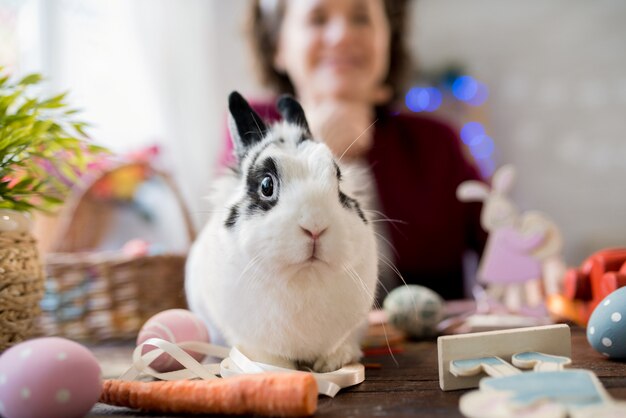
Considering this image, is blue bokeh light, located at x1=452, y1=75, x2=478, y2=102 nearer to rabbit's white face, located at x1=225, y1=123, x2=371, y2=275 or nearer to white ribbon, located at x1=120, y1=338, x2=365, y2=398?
rabbit's white face, located at x1=225, y1=123, x2=371, y2=275

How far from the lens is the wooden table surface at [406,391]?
0.63 m

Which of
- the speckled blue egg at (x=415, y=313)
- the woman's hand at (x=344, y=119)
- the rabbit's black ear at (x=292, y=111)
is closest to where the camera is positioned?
the rabbit's black ear at (x=292, y=111)

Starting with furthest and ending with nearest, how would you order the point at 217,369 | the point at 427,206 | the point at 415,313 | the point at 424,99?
the point at 424,99
the point at 427,206
the point at 415,313
the point at 217,369

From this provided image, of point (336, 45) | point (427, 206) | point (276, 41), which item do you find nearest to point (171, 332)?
point (336, 45)

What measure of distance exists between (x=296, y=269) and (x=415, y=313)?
17.2 inches

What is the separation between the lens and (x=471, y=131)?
11.6 ft

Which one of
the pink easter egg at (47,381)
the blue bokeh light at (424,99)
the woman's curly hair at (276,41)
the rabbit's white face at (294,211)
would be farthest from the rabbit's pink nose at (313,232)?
the blue bokeh light at (424,99)

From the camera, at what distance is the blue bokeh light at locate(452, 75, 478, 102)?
11.7 feet

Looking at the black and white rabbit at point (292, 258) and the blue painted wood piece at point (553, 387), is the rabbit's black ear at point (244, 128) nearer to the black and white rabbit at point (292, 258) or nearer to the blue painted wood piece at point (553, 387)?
the black and white rabbit at point (292, 258)

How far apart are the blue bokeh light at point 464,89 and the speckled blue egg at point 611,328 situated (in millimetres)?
2935

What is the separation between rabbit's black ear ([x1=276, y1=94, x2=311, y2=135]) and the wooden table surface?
42 centimetres

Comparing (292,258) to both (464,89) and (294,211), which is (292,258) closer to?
(294,211)

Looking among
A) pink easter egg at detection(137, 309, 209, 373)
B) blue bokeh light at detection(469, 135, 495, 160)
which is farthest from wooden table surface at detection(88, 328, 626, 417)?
blue bokeh light at detection(469, 135, 495, 160)

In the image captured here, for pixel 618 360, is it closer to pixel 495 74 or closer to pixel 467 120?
pixel 467 120
